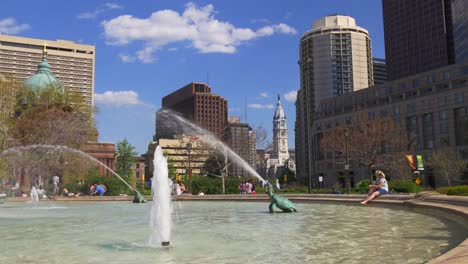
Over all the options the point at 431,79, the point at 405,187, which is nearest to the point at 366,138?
the point at 405,187

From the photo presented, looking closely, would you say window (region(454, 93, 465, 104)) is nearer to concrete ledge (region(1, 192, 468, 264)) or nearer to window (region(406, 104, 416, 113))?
window (region(406, 104, 416, 113))

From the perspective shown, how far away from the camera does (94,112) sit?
56.8 meters

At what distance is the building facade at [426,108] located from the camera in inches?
3499

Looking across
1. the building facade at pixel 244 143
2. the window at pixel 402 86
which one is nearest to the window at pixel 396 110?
the window at pixel 402 86

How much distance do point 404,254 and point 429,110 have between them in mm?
94234

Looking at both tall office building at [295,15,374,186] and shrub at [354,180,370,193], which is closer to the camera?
shrub at [354,180,370,193]

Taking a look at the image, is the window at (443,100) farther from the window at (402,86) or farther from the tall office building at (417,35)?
the tall office building at (417,35)

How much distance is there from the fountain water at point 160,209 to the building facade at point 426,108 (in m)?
86.8

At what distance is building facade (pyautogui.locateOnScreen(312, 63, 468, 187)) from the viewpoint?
88.9m

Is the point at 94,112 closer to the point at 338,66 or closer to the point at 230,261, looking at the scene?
the point at 230,261

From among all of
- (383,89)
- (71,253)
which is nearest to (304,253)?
(71,253)

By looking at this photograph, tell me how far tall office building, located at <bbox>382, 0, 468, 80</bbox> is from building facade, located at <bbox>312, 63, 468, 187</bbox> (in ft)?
214

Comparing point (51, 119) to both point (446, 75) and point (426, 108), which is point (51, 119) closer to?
point (426, 108)

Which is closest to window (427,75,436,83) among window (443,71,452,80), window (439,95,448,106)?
window (443,71,452,80)
